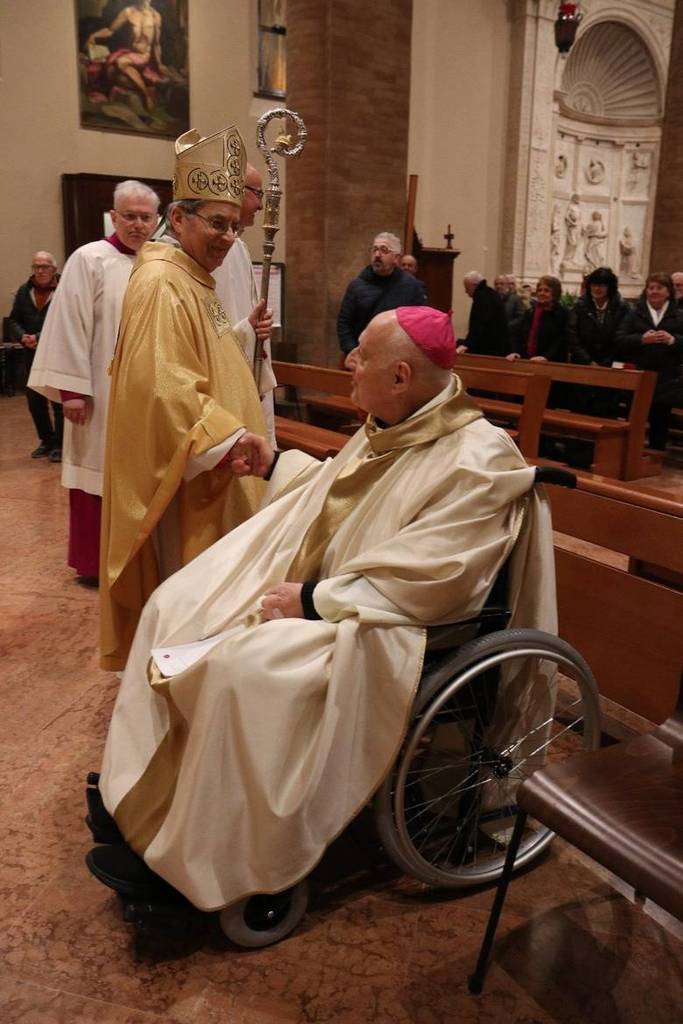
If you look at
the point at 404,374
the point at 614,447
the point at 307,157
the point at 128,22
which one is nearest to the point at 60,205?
the point at 128,22

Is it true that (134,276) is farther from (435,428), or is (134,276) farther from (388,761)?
(388,761)

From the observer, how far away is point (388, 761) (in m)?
1.80

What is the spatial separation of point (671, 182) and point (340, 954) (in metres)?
12.7

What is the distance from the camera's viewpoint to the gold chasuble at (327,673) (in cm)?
175

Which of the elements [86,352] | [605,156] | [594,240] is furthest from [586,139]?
[86,352]

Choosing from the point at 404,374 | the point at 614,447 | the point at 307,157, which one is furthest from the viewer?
the point at 307,157

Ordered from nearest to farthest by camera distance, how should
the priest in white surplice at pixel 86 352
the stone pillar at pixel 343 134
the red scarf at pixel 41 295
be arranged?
the priest in white surplice at pixel 86 352 < the stone pillar at pixel 343 134 < the red scarf at pixel 41 295

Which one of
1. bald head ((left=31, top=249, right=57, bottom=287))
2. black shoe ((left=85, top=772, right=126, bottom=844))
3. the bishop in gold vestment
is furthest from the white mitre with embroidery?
bald head ((left=31, top=249, right=57, bottom=287))

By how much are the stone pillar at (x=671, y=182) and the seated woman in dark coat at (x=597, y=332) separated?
6294mm

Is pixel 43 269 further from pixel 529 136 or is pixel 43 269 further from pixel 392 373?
pixel 529 136

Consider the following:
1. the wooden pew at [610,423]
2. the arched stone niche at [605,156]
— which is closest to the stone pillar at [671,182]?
the arched stone niche at [605,156]

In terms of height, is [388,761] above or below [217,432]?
below

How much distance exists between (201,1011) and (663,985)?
98 cm

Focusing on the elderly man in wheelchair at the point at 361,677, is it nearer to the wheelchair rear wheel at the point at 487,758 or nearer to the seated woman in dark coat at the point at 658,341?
the wheelchair rear wheel at the point at 487,758
